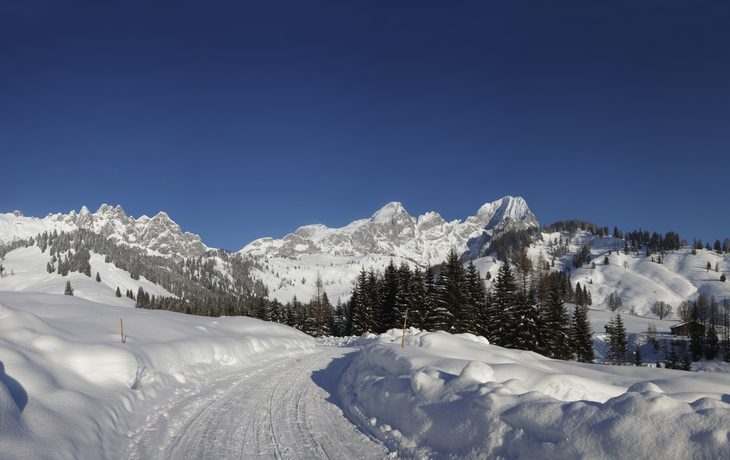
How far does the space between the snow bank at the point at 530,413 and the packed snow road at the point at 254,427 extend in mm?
756

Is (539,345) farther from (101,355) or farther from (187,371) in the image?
(101,355)

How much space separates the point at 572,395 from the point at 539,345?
2973 cm

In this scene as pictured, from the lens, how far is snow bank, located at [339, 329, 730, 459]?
14.3 ft

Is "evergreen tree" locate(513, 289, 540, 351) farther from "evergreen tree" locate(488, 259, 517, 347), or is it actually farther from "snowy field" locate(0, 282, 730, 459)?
"snowy field" locate(0, 282, 730, 459)

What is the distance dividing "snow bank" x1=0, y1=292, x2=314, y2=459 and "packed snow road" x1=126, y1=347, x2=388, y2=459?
2.08 feet

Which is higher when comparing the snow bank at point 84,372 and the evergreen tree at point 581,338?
the snow bank at point 84,372

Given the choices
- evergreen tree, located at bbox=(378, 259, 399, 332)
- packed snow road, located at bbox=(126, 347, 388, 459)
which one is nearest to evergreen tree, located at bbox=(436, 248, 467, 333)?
evergreen tree, located at bbox=(378, 259, 399, 332)

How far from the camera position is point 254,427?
796cm

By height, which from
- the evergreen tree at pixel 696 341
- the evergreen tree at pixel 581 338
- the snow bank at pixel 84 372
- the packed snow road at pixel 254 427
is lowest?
the evergreen tree at pixel 696 341

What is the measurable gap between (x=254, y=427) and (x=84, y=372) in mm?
4691

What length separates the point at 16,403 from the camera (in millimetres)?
6117

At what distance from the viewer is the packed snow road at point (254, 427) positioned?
6.71 meters

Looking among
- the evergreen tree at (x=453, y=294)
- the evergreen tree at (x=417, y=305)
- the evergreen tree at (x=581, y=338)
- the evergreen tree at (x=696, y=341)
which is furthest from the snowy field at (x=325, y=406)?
the evergreen tree at (x=696, y=341)

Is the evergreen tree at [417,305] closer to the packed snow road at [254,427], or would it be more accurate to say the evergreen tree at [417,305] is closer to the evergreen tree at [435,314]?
the evergreen tree at [435,314]
